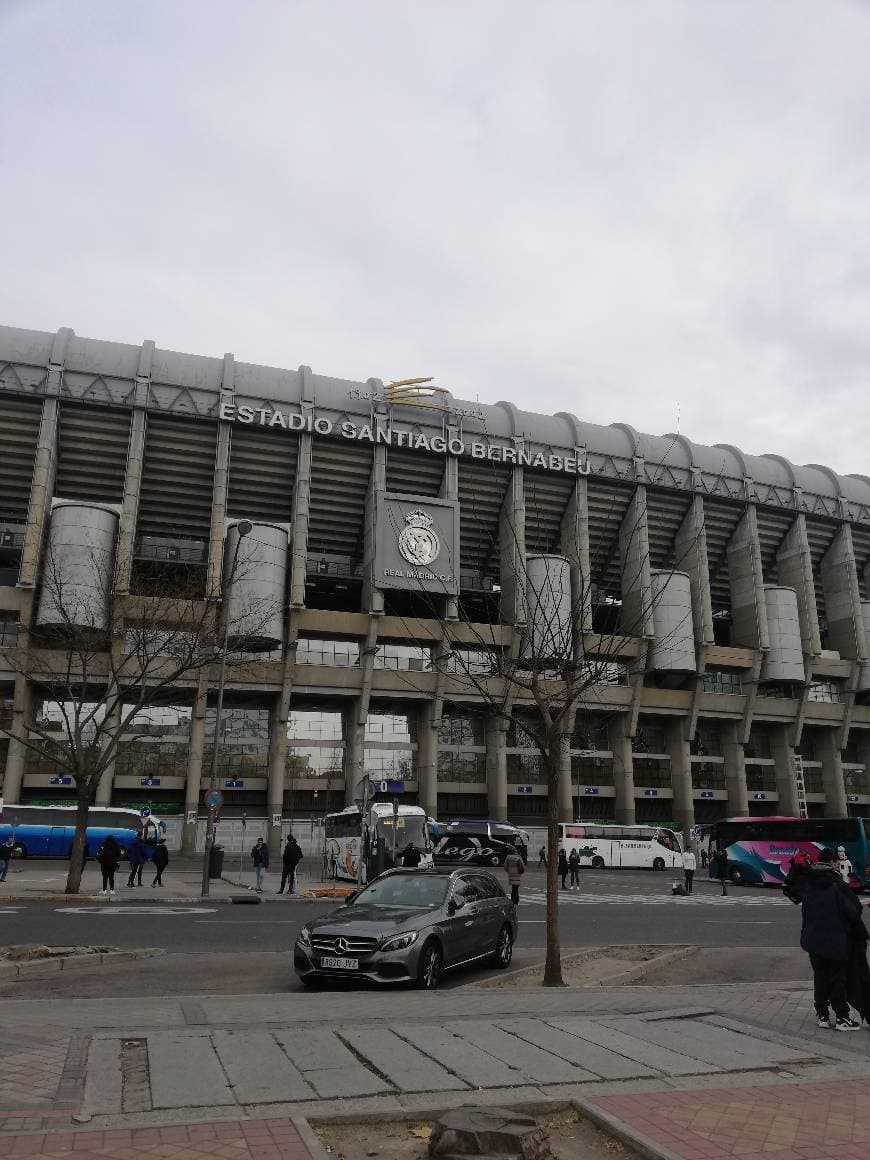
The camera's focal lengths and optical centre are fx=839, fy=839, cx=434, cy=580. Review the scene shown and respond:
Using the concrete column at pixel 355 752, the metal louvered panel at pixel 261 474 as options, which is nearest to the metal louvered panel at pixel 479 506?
the metal louvered panel at pixel 261 474

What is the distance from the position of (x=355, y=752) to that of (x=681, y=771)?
74.0 ft

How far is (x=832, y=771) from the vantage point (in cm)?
6131

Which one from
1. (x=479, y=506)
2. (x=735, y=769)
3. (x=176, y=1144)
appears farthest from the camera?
(x=735, y=769)

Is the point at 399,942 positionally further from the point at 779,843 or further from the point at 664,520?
the point at 664,520

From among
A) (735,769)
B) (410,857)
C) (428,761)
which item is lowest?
(410,857)

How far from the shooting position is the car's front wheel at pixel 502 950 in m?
12.0

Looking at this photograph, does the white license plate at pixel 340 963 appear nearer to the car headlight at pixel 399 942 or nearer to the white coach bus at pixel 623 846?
the car headlight at pixel 399 942

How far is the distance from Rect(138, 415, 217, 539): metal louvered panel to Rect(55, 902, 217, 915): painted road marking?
3324 centimetres

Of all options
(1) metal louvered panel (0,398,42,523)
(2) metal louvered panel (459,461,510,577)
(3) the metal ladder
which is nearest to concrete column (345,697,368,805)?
(2) metal louvered panel (459,461,510,577)

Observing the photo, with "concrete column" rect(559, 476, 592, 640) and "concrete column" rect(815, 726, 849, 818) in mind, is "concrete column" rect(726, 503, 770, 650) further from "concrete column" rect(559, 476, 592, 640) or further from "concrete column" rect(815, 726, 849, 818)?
"concrete column" rect(559, 476, 592, 640)

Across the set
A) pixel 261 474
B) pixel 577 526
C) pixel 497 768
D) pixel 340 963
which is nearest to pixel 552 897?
pixel 340 963

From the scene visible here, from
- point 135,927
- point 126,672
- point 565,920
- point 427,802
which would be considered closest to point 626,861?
point 427,802

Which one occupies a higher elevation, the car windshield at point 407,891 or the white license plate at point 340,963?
the car windshield at point 407,891

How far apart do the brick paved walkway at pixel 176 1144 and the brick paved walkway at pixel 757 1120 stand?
6.20ft
